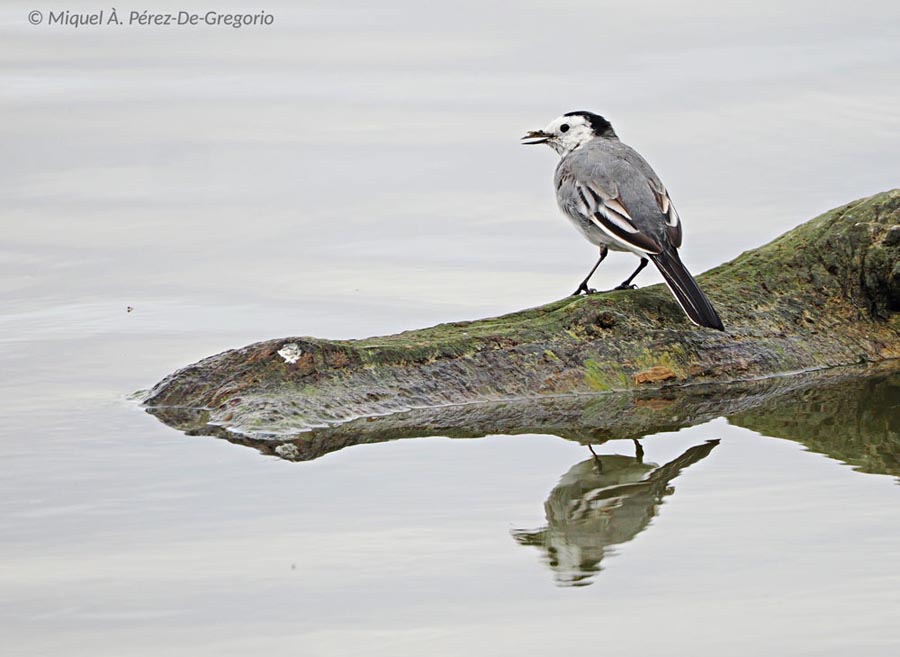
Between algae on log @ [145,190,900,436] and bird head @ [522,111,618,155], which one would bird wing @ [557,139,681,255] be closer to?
algae on log @ [145,190,900,436]

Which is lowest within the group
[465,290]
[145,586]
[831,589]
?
[831,589]

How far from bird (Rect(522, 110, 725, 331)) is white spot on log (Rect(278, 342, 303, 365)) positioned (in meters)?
2.12

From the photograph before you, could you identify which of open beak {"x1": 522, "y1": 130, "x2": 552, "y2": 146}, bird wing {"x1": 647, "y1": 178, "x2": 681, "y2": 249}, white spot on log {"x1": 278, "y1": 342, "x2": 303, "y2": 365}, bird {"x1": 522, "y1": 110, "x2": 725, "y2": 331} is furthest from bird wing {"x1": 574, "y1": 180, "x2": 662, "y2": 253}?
white spot on log {"x1": 278, "y1": 342, "x2": 303, "y2": 365}

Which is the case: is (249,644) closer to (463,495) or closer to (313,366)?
(463,495)

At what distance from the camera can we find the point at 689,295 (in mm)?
8984

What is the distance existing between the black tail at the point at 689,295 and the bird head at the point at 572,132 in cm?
202

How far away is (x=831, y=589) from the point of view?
6.11 m

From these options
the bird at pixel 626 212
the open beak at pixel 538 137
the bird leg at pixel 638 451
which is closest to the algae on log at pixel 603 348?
the bird at pixel 626 212

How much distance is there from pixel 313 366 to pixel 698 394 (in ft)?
7.32

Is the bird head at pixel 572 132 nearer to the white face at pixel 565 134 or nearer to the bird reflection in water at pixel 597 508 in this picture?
the white face at pixel 565 134

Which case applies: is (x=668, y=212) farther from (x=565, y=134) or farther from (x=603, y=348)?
(x=565, y=134)

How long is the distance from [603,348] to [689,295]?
55cm

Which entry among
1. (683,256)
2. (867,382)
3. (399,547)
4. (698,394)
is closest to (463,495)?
(399,547)

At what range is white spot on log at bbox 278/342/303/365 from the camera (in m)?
8.25
